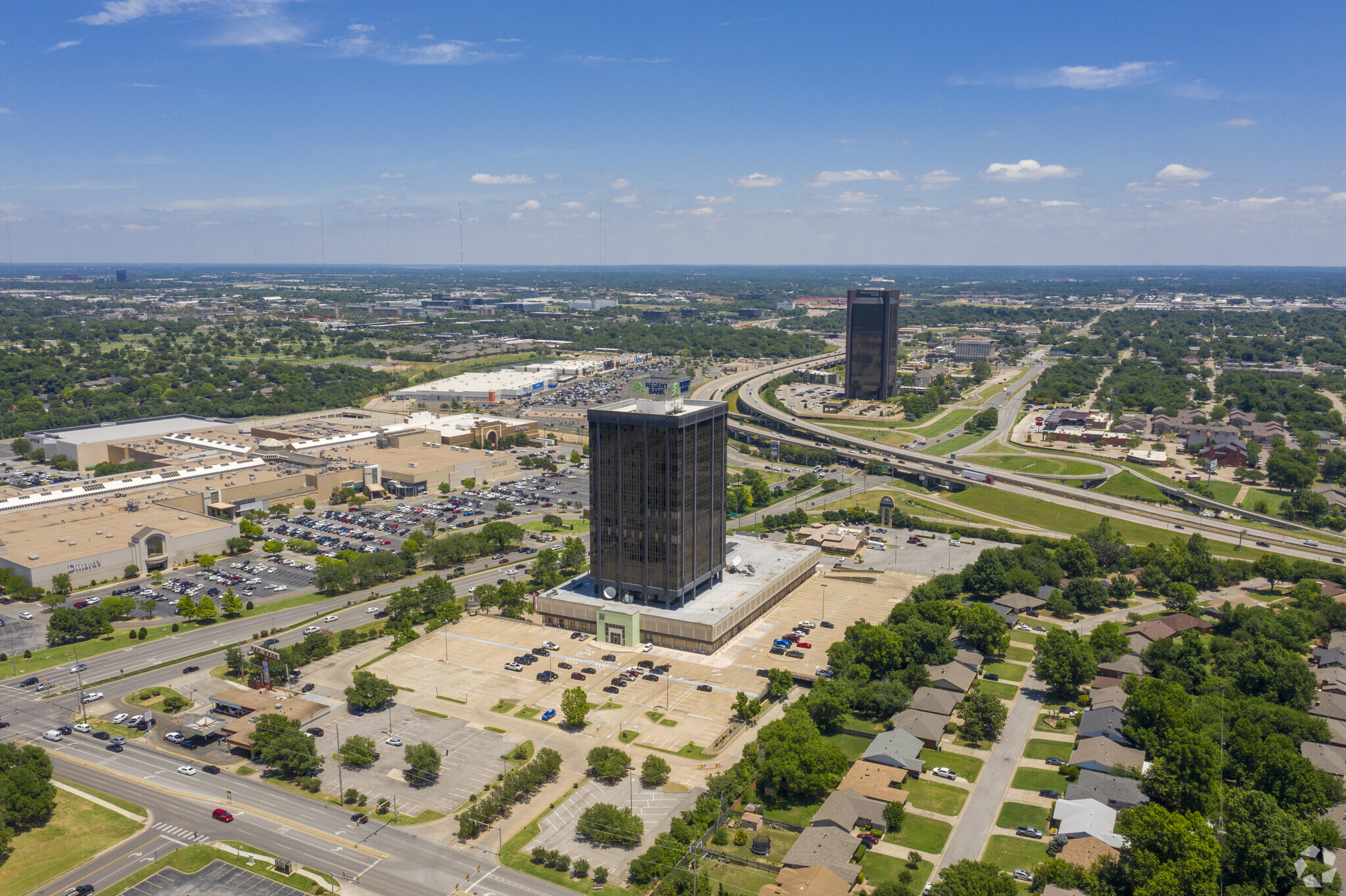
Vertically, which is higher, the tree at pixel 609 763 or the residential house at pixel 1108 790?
the residential house at pixel 1108 790

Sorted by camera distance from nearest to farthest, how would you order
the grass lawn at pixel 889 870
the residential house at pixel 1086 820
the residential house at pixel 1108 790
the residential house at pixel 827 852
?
1. the residential house at pixel 827 852
2. the grass lawn at pixel 889 870
3. the residential house at pixel 1086 820
4. the residential house at pixel 1108 790

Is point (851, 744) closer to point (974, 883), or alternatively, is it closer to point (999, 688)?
point (999, 688)

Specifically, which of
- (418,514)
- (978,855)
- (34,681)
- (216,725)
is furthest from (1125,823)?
(418,514)

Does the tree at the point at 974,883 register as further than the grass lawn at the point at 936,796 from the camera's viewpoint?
No

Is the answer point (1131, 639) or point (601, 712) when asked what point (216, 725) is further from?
point (1131, 639)

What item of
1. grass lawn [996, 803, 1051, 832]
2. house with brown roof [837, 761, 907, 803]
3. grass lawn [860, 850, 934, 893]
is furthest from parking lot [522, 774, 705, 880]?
grass lawn [996, 803, 1051, 832]

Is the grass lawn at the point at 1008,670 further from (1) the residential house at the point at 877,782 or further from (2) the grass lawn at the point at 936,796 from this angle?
(1) the residential house at the point at 877,782

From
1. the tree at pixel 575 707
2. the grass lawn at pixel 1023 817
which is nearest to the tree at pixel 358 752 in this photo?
the tree at pixel 575 707
